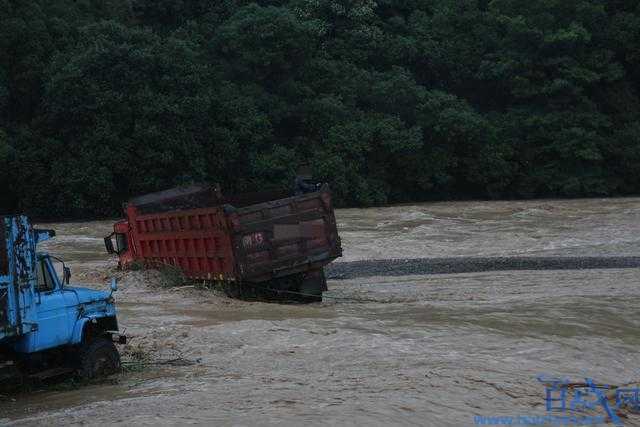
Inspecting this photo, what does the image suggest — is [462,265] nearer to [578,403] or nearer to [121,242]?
[121,242]

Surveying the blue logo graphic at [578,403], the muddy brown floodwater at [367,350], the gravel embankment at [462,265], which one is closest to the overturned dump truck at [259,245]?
the muddy brown floodwater at [367,350]

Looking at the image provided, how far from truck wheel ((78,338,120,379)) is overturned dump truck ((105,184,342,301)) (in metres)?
5.47

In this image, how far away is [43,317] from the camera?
8172mm

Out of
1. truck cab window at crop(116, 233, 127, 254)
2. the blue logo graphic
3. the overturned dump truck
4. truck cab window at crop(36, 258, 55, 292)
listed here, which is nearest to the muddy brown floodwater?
the blue logo graphic

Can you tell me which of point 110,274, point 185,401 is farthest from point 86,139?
point 185,401

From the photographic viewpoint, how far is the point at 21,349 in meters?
8.05

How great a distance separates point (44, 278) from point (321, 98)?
31.8 m

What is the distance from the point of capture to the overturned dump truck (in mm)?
14391

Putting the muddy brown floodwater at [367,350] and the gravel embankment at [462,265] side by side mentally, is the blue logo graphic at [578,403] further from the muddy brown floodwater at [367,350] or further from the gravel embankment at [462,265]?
the gravel embankment at [462,265]

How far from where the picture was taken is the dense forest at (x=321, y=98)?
3319 cm

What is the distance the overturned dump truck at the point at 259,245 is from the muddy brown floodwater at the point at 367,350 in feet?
1.77

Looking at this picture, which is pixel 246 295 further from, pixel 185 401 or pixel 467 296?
pixel 185 401

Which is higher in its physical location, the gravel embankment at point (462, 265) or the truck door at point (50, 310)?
the truck door at point (50, 310)

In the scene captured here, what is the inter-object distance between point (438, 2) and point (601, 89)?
34.8ft
